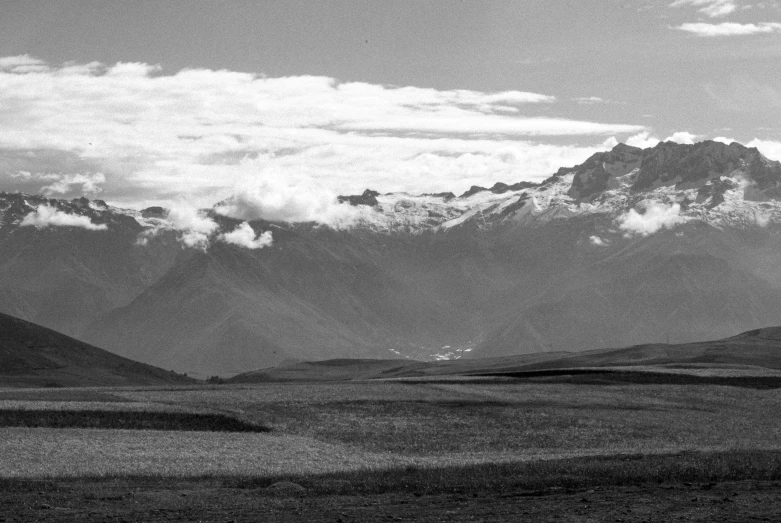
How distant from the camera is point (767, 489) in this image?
4678cm

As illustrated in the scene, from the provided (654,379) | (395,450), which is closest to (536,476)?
(395,450)

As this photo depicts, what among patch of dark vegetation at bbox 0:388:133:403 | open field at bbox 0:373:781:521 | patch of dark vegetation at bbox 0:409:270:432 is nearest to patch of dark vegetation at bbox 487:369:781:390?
open field at bbox 0:373:781:521

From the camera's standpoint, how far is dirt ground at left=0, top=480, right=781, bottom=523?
40.2 metres

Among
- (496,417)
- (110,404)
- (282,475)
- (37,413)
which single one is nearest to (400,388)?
(496,417)

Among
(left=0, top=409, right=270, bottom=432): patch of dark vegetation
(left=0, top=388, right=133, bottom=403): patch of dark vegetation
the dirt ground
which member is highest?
(left=0, top=388, right=133, bottom=403): patch of dark vegetation

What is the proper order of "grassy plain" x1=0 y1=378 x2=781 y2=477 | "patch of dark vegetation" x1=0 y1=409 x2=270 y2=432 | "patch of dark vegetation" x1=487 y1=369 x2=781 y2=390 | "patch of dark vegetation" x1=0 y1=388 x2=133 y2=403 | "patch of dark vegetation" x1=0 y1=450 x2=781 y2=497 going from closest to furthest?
"patch of dark vegetation" x1=0 y1=450 x2=781 y2=497
"grassy plain" x1=0 y1=378 x2=781 y2=477
"patch of dark vegetation" x1=0 y1=409 x2=270 y2=432
"patch of dark vegetation" x1=0 y1=388 x2=133 y2=403
"patch of dark vegetation" x1=487 y1=369 x2=781 y2=390

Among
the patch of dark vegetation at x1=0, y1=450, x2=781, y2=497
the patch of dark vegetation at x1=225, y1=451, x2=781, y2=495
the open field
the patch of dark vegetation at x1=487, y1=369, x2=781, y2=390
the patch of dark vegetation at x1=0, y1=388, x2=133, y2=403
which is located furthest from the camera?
the patch of dark vegetation at x1=487, y1=369, x2=781, y2=390

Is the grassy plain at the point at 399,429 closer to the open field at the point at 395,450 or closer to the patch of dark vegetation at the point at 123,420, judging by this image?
the open field at the point at 395,450

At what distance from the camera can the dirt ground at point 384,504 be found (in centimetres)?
4016

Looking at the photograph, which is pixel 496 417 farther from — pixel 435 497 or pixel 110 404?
pixel 435 497

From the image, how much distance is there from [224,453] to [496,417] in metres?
29.0

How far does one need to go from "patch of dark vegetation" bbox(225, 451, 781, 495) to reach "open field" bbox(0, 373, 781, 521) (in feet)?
0.33

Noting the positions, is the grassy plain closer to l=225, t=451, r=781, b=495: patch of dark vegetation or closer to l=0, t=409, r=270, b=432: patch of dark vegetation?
l=0, t=409, r=270, b=432: patch of dark vegetation

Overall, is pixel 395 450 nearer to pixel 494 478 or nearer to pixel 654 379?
pixel 494 478
